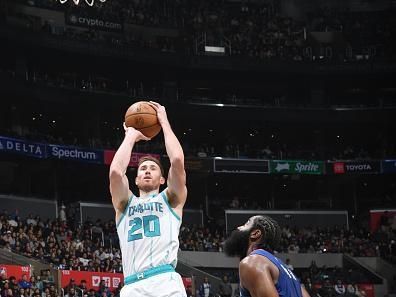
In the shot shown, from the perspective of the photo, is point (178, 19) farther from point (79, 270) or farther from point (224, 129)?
point (79, 270)

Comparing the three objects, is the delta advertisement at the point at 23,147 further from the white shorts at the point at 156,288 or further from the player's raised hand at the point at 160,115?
the white shorts at the point at 156,288

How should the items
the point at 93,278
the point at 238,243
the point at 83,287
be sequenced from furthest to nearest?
the point at 93,278, the point at 83,287, the point at 238,243

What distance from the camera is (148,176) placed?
6516 millimetres

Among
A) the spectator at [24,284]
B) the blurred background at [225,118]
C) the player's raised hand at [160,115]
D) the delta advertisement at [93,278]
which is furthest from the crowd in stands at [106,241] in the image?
the player's raised hand at [160,115]

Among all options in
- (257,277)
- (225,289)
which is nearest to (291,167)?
(225,289)

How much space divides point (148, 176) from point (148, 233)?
481mm

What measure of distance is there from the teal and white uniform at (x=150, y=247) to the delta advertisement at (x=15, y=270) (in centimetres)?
1715

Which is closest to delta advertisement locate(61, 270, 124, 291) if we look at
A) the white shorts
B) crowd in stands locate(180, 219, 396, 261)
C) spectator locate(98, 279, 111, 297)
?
spectator locate(98, 279, 111, 297)

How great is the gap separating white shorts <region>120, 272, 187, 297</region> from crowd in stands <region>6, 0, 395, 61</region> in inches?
1385

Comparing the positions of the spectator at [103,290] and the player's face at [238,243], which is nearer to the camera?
the player's face at [238,243]

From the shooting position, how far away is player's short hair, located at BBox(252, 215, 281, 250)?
17.6ft

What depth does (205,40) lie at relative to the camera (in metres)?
43.9

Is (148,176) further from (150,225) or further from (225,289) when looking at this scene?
(225,289)

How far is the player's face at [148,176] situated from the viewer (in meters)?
6.51
